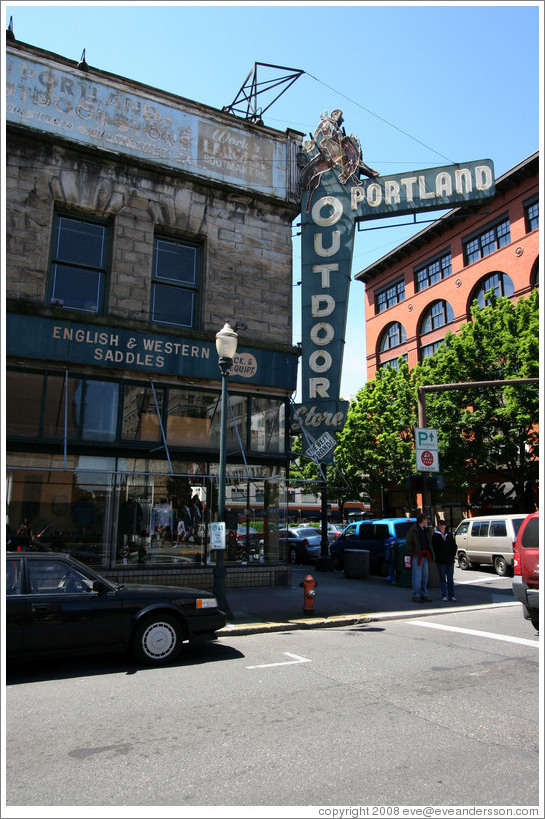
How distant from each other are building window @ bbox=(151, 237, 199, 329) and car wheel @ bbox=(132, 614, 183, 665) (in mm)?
8186

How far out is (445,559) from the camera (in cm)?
1320

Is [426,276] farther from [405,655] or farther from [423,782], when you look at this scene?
[423,782]

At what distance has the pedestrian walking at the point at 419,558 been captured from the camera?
12.8m

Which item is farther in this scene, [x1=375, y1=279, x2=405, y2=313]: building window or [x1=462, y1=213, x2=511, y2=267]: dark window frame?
Answer: [x1=375, y1=279, x2=405, y2=313]: building window

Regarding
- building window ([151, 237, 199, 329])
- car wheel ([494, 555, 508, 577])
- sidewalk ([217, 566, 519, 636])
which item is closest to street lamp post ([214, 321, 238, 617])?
sidewalk ([217, 566, 519, 636])

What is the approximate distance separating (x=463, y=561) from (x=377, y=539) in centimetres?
462

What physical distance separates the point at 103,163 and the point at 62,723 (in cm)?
1246

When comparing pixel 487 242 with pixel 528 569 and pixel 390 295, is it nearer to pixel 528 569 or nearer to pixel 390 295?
pixel 390 295

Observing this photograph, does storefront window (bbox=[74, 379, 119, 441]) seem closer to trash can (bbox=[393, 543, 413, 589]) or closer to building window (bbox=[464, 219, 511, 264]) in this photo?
trash can (bbox=[393, 543, 413, 589])

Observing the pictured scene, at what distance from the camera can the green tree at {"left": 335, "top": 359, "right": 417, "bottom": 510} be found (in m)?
35.0

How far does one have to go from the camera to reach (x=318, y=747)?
4.42 metres

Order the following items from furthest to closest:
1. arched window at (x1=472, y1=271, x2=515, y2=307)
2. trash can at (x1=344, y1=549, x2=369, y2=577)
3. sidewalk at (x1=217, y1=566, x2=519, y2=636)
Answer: arched window at (x1=472, y1=271, x2=515, y2=307) → trash can at (x1=344, y1=549, x2=369, y2=577) → sidewalk at (x1=217, y1=566, x2=519, y2=636)

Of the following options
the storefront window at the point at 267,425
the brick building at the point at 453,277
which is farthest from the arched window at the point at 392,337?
the storefront window at the point at 267,425

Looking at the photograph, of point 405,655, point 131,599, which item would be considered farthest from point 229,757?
point 405,655
